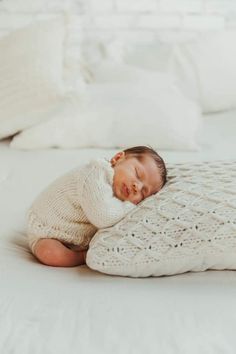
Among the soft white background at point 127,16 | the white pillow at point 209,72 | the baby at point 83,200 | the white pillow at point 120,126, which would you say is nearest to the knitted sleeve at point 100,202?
the baby at point 83,200

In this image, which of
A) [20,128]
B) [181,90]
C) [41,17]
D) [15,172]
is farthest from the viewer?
[41,17]

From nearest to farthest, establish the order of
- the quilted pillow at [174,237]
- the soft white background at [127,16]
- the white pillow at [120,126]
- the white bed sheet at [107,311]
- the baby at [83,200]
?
the white bed sheet at [107,311] → the quilted pillow at [174,237] → the baby at [83,200] → the white pillow at [120,126] → the soft white background at [127,16]

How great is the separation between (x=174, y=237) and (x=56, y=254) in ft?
0.89

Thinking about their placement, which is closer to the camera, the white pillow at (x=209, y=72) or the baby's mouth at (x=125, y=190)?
the baby's mouth at (x=125, y=190)

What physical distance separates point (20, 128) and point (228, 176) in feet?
3.63

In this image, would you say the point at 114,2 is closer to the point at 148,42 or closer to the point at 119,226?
the point at 148,42

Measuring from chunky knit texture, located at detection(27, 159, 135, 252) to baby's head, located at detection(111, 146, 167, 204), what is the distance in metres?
0.02

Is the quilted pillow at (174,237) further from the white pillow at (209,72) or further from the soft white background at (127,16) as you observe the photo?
the soft white background at (127,16)

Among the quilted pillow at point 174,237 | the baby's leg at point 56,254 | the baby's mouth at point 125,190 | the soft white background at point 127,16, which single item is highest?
the soft white background at point 127,16

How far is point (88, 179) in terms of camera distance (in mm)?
1292

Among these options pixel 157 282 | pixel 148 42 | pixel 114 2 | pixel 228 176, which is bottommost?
pixel 157 282

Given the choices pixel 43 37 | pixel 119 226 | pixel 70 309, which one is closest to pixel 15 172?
pixel 43 37

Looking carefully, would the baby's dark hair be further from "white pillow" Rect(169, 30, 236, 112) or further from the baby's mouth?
"white pillow" Rect(169, 30, 236, 112)

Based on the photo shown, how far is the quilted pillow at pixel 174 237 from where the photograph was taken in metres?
1.18
